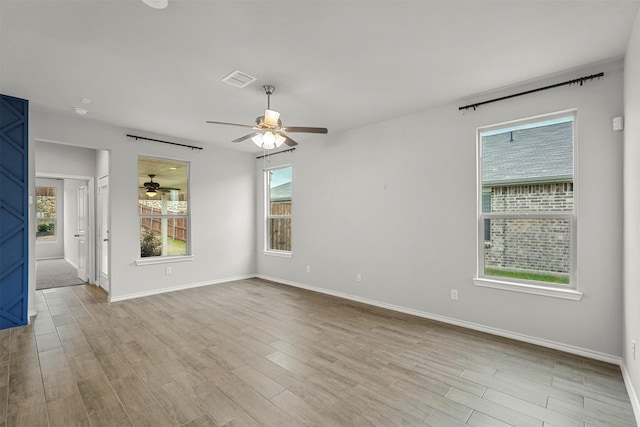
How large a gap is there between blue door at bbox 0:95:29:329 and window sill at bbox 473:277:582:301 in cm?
565

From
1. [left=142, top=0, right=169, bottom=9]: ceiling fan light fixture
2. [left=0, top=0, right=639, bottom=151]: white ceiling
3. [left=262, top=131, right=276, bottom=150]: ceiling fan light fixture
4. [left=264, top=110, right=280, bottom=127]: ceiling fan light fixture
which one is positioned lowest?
[left=262, top=131, right=276, bottom=150]: ceiling fan light fixture

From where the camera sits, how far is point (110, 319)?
13.0 feet

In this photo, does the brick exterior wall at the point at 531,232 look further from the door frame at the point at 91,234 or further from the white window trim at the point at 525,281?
the door frame at the point at 91,234

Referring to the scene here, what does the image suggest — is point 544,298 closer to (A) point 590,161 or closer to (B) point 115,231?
(A) point 590,161

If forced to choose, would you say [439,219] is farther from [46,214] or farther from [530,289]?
[46,214]

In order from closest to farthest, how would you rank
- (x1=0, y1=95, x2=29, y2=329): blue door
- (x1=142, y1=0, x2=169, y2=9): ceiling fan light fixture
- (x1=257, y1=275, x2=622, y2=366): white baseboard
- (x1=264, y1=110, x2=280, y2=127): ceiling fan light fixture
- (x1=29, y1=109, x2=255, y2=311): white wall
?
(x1=142, y1=0, x2=169, y2=9): ceiling fan light fixture, (x1=257, y1=275, x2=622, y2=366): white baseboard, (x1=264, y1=110, x2=280, y2=127): ceiling fan light fixture, (x1=0, y1=95, x2=29, y2=329): blue door, (x1=29, y1=109, x2=255, y2=311): white wall

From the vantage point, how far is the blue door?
3.68 meters

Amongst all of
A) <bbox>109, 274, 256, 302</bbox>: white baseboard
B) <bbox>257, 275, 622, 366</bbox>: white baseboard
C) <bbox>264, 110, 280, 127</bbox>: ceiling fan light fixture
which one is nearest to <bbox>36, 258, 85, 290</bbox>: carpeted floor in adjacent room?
<bbox>109, 274, 256, 302</bbox>: white baseboard

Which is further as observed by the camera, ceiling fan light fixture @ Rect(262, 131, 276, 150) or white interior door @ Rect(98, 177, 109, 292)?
white interior door @ Rect(98, 177, 109, 292)

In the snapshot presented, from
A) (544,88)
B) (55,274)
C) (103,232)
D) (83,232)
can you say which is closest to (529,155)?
(544,88)

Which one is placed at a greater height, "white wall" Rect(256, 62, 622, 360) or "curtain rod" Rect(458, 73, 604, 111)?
"curtain rod" Rect(458, 73, 604, 111)

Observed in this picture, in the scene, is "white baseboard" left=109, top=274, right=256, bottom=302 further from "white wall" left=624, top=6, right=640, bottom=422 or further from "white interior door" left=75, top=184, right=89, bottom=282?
"white wall" left=624, top=6, right=640, bottom=422

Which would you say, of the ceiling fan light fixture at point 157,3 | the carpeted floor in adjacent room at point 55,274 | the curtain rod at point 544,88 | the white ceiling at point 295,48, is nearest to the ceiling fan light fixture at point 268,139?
the white ceiling at point 295,48

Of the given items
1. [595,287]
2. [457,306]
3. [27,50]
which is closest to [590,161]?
[595,287]
